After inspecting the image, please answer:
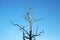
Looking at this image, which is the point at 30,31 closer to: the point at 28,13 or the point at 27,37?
the point at 27,37

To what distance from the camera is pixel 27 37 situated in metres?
14.4

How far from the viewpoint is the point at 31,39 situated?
1423cm

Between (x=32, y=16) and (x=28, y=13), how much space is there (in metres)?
0.49

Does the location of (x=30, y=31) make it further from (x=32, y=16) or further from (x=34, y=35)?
(x=32, y=16)

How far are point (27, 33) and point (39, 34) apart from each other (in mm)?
1376

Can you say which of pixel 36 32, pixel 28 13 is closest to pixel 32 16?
pixel 28 13

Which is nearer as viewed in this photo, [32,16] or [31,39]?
[31,39]

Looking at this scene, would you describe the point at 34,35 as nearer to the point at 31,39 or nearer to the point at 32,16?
the point at 31,39

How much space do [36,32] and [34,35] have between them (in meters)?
0.77

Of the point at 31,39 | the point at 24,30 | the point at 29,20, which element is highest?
the point at 29,20

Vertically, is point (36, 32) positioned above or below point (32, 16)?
below

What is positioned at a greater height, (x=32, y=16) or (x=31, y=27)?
(x=32, y=16)

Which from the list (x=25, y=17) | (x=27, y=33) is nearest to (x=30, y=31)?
(x=27, y=33)

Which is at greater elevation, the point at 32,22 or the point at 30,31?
the point at 32,22
